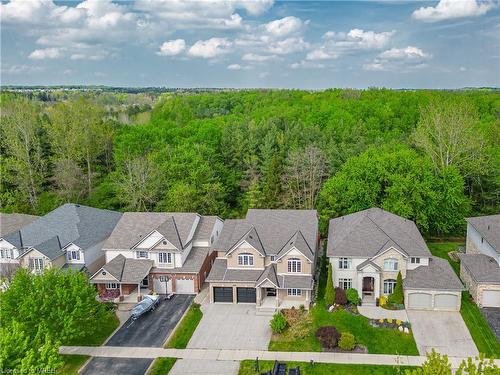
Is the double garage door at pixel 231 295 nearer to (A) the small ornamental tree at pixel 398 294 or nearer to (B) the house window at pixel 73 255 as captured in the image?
(A) the small ornamental tree at pixel 398 294

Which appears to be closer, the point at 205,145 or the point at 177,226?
the point at 177,226

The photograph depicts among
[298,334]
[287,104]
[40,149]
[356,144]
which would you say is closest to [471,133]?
[356,144]

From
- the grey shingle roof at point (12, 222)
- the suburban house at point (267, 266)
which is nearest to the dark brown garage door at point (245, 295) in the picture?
the suburban house at point (267, 266)

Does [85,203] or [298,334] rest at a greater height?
[85,203]

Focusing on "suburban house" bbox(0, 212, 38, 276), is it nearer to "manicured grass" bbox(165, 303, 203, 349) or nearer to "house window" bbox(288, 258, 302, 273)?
"manicured grass" bbox(165, 303, 203, 349)

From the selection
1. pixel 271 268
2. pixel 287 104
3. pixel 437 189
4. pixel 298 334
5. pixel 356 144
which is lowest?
pixel 298 334

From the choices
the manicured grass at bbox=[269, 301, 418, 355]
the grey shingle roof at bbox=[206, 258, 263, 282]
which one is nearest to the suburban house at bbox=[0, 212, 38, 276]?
the grey shingle roof at bbox=[206, 258, 263, 282]

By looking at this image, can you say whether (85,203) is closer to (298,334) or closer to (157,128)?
(157,128)
